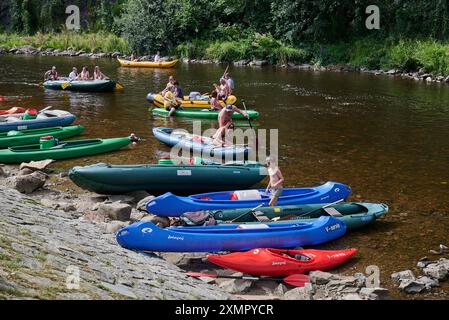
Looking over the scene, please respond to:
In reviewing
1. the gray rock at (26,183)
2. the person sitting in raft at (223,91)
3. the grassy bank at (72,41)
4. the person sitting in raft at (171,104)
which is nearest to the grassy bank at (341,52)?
the grassy bank at (72,41)

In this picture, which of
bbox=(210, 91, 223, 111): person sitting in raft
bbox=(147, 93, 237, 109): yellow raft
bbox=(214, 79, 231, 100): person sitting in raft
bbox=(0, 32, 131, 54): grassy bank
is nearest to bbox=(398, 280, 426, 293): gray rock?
bbox=(210, 91, 223, 111): person sitting in raft

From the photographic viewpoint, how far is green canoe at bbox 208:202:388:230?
10.0m

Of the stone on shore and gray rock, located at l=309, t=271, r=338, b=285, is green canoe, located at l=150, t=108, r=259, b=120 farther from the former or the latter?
gray rock, located at l=309, t=271, r=338, b=285

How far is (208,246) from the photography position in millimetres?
8758

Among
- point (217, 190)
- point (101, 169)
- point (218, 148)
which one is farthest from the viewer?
point (218, 148)

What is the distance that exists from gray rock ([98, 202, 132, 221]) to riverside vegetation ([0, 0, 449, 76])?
25176 millimetres

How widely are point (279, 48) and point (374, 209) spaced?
2975cm

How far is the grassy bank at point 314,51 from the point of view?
3222 centimetres

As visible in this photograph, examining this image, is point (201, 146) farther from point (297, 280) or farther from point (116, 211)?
point (297, 280)

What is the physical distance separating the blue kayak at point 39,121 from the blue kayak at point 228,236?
30.5 feet

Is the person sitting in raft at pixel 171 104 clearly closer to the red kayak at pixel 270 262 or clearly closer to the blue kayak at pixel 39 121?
the blue kayak at pixel 39 121

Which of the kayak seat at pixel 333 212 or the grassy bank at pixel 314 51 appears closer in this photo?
the kayak seat at pixel 333 212
